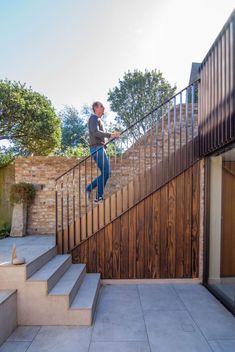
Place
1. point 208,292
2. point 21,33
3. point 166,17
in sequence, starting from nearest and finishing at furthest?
point 208,292
point 166,17
point 21,33

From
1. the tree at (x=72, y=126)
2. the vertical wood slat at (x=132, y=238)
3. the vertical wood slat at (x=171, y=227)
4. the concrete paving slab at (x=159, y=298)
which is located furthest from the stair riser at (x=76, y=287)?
the tree at (x=72, y=126)

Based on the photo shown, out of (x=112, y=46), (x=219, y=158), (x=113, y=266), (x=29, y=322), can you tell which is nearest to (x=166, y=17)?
(x=112, y=46)

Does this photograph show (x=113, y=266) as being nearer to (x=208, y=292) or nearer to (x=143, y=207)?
(x=143, y=207)

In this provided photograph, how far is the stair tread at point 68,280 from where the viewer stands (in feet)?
8.18

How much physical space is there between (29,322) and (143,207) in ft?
6.89

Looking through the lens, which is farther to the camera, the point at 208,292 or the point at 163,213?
the point at 163,213

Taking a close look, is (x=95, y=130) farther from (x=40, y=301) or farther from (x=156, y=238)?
(x=40, y=301)

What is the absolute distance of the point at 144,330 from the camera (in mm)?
2291

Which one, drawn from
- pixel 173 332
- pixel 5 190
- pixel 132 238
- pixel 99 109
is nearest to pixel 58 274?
pixel 132 238

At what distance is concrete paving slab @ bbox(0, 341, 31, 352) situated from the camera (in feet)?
6.46

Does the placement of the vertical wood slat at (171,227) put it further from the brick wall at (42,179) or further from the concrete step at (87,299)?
the brick wall at (42,179)

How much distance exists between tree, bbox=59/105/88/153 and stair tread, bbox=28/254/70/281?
13.2 meters

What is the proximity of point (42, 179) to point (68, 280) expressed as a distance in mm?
2713

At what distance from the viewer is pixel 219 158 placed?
11.1 ft
